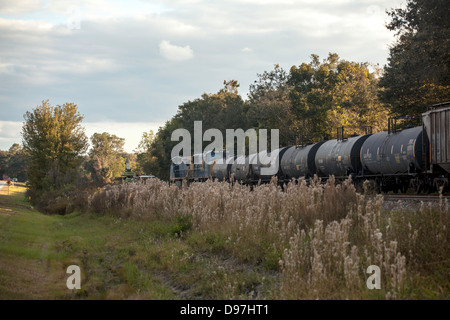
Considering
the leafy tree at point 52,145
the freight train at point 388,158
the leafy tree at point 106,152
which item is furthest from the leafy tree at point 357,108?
the leafy tree at point 106,152

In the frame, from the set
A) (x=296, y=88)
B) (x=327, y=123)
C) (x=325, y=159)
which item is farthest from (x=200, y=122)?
(x=325, y=159)

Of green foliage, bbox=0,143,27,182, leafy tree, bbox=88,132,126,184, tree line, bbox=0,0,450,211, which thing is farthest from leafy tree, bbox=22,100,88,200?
green foliage, bbox=0,143,27,182

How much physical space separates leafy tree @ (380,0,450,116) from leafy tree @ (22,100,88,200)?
3161cm

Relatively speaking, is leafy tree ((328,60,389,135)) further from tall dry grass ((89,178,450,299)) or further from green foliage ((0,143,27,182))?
green foliage ((0,143,27,182))

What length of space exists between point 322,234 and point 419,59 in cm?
1991

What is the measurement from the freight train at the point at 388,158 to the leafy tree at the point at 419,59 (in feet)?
13.1

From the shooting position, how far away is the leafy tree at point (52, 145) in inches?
1870

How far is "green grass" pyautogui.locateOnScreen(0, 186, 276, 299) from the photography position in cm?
909

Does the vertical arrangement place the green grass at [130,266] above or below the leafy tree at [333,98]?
below

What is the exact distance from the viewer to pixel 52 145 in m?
48.7

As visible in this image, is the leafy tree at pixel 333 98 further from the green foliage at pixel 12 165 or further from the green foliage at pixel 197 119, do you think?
the green foliage at pixel 12 165

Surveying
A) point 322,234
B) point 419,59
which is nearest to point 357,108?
point 419,59

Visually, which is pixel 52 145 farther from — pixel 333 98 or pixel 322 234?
pixel 322 234
